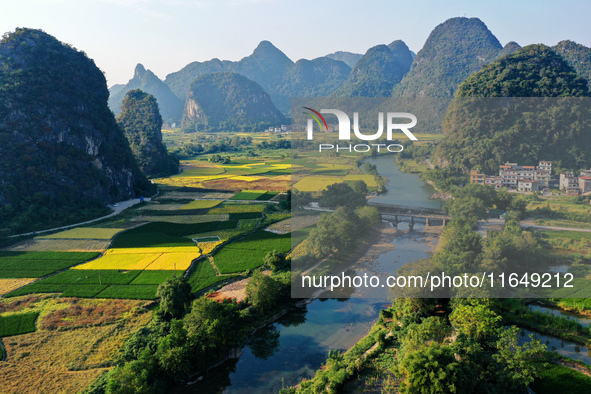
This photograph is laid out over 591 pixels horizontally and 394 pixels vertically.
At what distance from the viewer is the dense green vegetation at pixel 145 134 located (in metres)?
48.3

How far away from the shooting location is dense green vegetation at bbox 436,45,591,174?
22406 millimetres

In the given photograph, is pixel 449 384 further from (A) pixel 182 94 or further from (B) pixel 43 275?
(A) pixel 182 94

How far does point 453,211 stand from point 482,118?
1123 centimetres

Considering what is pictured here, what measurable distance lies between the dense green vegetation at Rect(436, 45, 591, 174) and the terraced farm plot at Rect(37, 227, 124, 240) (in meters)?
23.0

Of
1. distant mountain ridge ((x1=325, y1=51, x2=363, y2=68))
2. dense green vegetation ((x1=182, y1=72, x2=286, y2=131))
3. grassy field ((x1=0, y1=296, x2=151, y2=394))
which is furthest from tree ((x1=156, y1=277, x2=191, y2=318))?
distant mountain ridge ((x1=325, y1=51, x2=363, y2=68))

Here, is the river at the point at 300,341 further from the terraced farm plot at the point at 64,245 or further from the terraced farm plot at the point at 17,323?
the terraced farm plot at the point at 64,245

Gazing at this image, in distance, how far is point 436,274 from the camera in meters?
15.3

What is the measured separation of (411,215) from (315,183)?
20.6ft

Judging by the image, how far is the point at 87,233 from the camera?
24.3m

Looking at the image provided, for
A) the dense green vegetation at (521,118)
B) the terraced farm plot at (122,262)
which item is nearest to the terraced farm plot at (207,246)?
the terraced farm plot at (122,262)

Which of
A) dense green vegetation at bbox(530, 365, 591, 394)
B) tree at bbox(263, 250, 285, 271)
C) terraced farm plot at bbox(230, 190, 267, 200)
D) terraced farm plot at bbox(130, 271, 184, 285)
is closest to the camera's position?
dense green vegetation at bbox(530, 365, 591, 394)

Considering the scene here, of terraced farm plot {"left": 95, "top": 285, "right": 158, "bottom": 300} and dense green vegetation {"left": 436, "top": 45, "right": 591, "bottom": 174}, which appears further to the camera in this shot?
dense green vegetation {"left": 436, "top": 45, "right": 591, "bottom": 174}

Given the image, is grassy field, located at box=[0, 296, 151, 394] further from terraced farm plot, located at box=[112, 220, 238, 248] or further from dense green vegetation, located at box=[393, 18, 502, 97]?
dense green vegetation, located at box=[393, 18, 502, 97]

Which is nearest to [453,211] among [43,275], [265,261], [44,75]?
[265,261]
